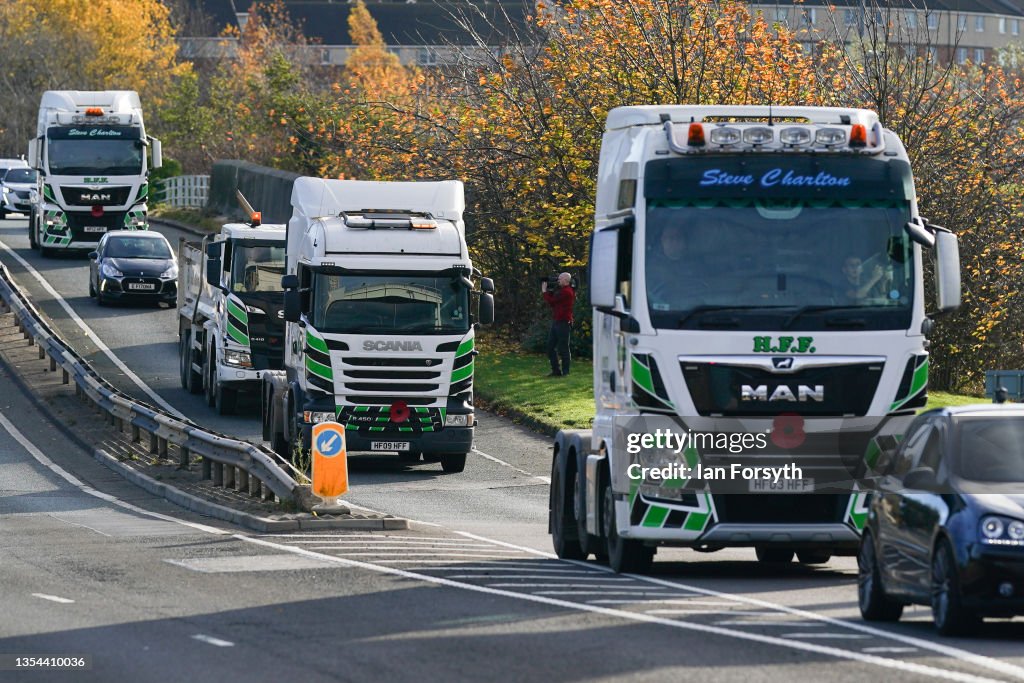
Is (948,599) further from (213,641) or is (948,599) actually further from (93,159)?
(93,159)

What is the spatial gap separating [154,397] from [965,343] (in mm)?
15559

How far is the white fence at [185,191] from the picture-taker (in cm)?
6856

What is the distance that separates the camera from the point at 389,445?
25750mm

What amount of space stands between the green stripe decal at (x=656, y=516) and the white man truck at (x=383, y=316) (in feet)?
35.8

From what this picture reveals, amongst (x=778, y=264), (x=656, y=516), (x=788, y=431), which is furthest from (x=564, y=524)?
(x=778, y=264)

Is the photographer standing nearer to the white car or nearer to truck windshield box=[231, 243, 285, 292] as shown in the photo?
truck windshield box=[231, 243, 285, 292]

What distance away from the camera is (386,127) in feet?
151

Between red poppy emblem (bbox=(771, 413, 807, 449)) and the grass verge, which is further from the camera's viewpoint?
the grass verge

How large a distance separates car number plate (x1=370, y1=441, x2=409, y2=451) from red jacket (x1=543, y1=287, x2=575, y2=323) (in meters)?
9.03

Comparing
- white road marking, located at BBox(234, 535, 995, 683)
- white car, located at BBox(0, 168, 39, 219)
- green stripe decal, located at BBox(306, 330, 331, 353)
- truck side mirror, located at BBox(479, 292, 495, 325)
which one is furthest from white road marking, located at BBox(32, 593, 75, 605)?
white car, located at BBox(0, 168, 39, 219)

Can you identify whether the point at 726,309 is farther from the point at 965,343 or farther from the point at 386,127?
the point at 386,127

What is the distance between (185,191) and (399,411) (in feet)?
148

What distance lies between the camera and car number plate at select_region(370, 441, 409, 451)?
25.7 metres

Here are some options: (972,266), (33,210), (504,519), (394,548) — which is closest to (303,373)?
(504,519)
